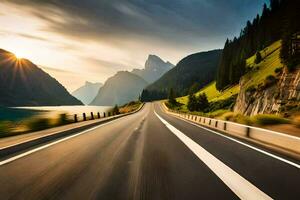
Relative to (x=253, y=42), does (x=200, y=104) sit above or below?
below

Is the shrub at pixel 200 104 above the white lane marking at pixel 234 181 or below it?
above

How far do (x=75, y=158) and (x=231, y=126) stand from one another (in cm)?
1077

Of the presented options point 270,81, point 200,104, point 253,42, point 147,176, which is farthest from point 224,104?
point 147,176

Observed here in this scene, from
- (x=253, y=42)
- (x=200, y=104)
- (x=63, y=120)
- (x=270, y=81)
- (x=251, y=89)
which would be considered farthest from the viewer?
(x=253, y=42)

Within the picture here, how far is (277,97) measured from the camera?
4731 centimetres

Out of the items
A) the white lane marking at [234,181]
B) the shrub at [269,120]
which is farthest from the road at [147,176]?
the shrub at [269,120]

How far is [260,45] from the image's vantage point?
114 metres

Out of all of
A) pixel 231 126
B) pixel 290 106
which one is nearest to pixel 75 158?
pixel 231 126

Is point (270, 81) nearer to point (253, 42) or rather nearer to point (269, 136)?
point (269, 136)

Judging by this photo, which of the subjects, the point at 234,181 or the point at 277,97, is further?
the point at 277,97

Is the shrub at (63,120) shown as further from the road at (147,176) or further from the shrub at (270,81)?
the shrub at (270,81)

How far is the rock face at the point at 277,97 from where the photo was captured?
43.4m

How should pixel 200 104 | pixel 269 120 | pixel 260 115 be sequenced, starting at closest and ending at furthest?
pixel 269 120, pixel 260 115, pixel 200 104

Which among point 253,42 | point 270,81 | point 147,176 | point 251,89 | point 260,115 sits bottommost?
point 147,176
